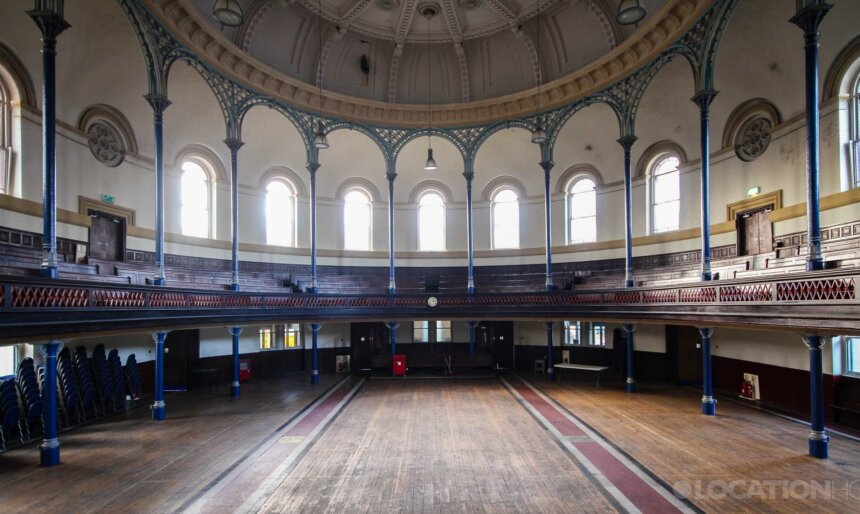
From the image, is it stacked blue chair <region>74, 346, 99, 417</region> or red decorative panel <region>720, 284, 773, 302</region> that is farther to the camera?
stacked blue chair <region>74, 346, 99, 417</region>

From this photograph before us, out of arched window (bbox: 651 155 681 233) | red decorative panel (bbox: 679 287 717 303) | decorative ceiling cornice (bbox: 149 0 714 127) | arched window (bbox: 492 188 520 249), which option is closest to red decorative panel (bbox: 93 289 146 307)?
decorative ceiling cornice (bbox: 149 0 714 127)

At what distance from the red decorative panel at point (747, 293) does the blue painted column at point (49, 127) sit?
14.9 metres

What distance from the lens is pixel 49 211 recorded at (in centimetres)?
974

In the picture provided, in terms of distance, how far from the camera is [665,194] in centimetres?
2025

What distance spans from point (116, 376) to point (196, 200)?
26.5 feet

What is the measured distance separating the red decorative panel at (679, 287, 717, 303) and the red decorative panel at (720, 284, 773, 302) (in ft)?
1.16

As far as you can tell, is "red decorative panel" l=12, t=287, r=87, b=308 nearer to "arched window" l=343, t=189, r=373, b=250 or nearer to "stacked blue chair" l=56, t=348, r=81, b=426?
"stacked blue chair" l=56, t=348, r=81, b=426

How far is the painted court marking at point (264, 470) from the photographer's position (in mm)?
8359

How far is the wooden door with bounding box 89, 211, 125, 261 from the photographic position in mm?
15773

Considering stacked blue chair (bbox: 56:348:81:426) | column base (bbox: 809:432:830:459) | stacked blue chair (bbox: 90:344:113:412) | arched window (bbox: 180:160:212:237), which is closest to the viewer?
column base (bbox: 809:432:830:459)

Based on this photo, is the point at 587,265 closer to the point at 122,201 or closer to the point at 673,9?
the point at 673,9

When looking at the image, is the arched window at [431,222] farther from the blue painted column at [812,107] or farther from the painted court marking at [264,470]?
the blue painted column at [812,107]

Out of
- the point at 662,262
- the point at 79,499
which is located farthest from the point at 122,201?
the point at 662,262

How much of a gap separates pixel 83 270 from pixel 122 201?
13.5 feet
